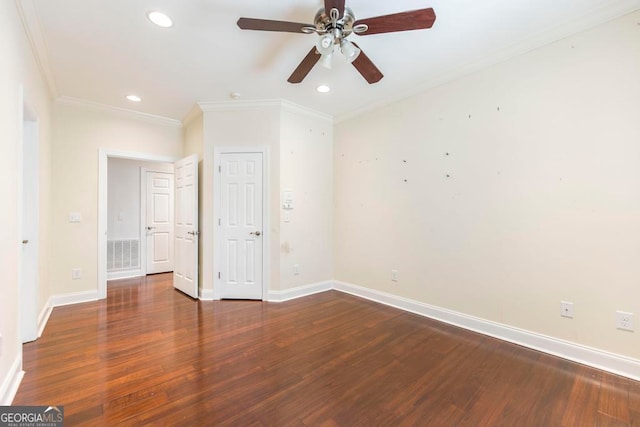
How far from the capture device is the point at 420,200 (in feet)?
10.6

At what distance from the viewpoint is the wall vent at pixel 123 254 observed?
4.90 m

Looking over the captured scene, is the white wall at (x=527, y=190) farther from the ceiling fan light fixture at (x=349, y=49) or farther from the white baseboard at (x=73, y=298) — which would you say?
the white baseboard at (x=73, y=298)

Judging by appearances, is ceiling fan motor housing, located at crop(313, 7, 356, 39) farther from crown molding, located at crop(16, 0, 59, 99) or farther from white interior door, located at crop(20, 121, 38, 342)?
white interior door, located at crop(20, 121, 38, 342)

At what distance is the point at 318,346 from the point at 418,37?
284 centimetres

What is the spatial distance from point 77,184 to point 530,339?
545 cm

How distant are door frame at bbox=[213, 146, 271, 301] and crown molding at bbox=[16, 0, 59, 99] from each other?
175 cm

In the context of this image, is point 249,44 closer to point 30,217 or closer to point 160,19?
point 160,19

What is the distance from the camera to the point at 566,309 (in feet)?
7.36

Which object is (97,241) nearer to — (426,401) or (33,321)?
(33,321)

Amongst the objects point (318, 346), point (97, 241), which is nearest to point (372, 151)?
point (318, 346)

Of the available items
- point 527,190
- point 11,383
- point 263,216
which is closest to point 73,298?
point 11,383

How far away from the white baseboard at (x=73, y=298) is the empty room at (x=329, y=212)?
77 millimetres

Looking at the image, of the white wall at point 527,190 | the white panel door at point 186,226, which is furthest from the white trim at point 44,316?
the white wall at point 527,190

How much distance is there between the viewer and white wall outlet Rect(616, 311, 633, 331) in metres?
1.97
